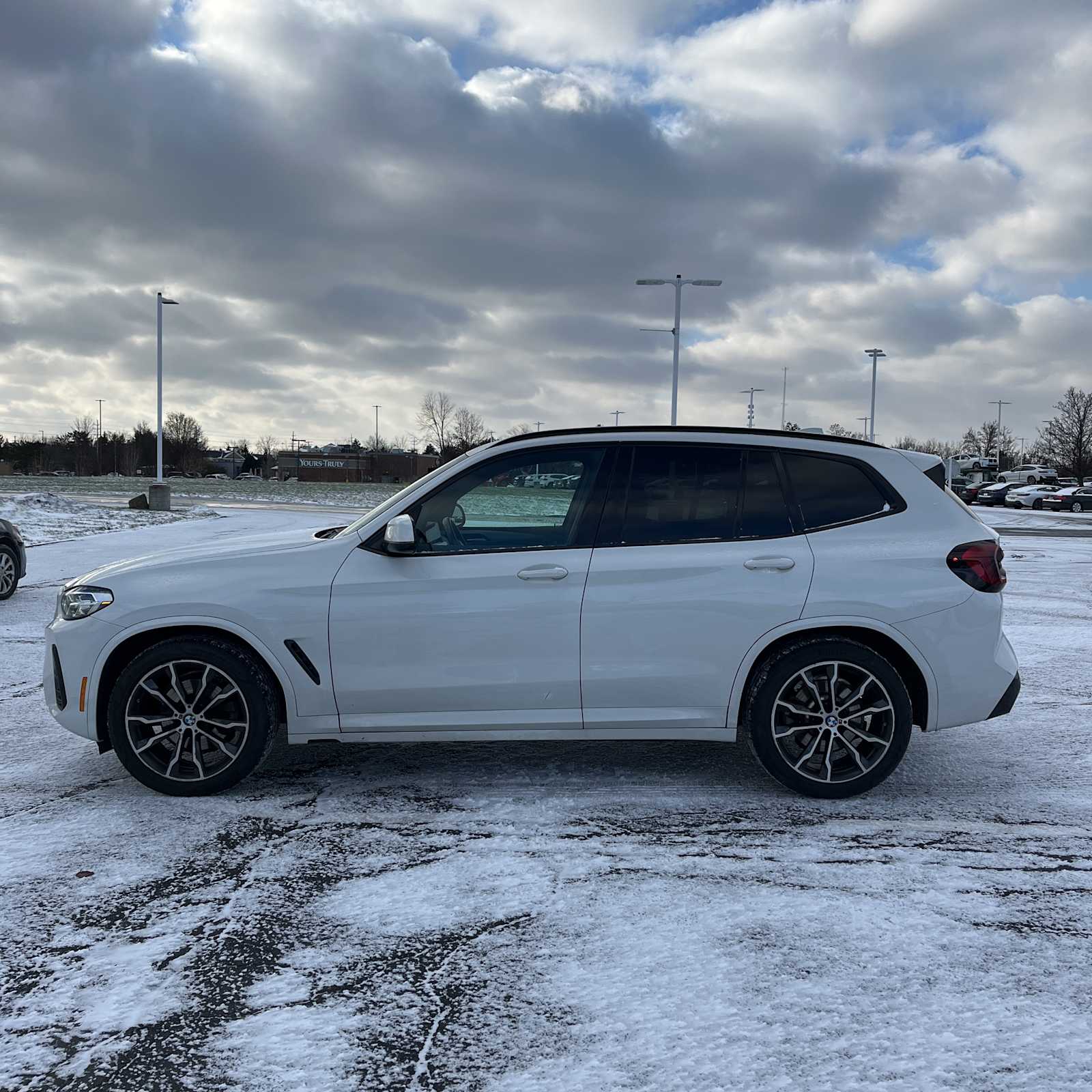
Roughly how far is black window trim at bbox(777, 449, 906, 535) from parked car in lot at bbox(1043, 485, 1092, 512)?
46.0 metres

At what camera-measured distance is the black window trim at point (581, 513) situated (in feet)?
14.5

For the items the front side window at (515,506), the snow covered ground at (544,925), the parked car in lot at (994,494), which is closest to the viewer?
the snow covered ground at (544,925)

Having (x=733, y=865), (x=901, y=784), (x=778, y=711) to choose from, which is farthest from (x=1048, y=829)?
(x=733, y=865)

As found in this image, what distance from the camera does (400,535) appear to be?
14.0ft

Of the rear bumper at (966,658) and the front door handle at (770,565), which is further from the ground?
the front door handle at (770,565)

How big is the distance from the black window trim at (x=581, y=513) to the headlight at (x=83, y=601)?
1.20m

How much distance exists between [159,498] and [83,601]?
2717cm

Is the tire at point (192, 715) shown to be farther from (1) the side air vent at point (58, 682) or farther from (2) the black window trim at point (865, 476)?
(2) the black window trim at point (865, 476)

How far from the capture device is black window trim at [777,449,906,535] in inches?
178

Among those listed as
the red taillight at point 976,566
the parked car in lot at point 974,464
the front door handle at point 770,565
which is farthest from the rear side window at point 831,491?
the parked car in lot at point 974,464

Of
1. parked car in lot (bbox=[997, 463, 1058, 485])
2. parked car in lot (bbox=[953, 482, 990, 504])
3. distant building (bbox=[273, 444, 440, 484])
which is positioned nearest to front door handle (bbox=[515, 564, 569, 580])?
parked car in lot (bbox=[953, 482, 990, 504])

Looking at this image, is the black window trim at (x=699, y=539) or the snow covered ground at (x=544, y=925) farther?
the black window trim at (x=699, y=539)

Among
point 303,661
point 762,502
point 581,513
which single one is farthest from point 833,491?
point 303,661

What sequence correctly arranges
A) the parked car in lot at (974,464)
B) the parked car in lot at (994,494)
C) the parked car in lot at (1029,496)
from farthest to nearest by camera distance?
1. the parked car in lot at (974,464)
2. the parked car in lot at (994,494)
3. the parked car in lot at (1029,496)
